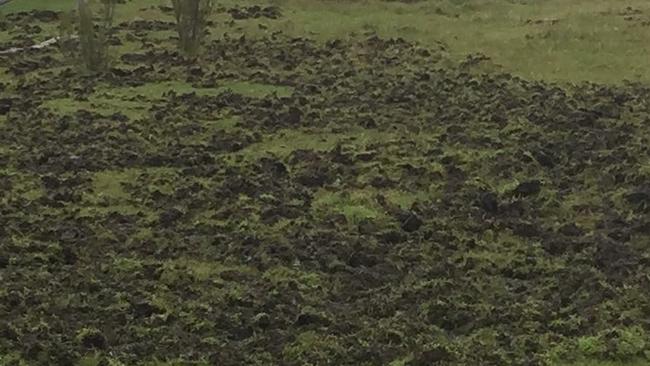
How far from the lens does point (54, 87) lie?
789 inches

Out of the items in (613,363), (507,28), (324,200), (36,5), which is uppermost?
(613,363)

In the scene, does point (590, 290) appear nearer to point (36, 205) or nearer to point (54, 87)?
point (36, 205)

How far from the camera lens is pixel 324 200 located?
1322 centimetres

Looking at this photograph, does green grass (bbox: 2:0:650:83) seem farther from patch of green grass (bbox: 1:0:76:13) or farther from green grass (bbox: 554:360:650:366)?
green grass (bbox: 554:360:650:366)

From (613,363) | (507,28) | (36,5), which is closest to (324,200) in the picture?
(613,363)

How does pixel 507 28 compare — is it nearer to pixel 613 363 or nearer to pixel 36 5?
pixel 36 5

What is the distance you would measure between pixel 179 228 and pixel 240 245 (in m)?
0.96

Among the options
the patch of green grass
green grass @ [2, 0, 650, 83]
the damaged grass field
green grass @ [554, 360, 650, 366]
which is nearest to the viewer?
green grass @ [554, 360, 650, 366]

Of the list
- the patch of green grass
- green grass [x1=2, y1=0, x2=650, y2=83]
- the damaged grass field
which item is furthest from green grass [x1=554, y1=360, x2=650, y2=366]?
the patch of green grass

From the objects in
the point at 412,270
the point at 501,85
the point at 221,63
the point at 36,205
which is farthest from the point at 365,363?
the point at 221,63

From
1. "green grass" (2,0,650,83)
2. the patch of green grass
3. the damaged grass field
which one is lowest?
the patch of green grass

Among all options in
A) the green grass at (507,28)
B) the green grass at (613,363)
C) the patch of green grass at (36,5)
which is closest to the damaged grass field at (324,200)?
the green grass at (613,363)

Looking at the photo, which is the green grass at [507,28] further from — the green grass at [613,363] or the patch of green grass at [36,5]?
the green grass at [613,363]

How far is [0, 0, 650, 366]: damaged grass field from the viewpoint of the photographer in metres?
9.30
